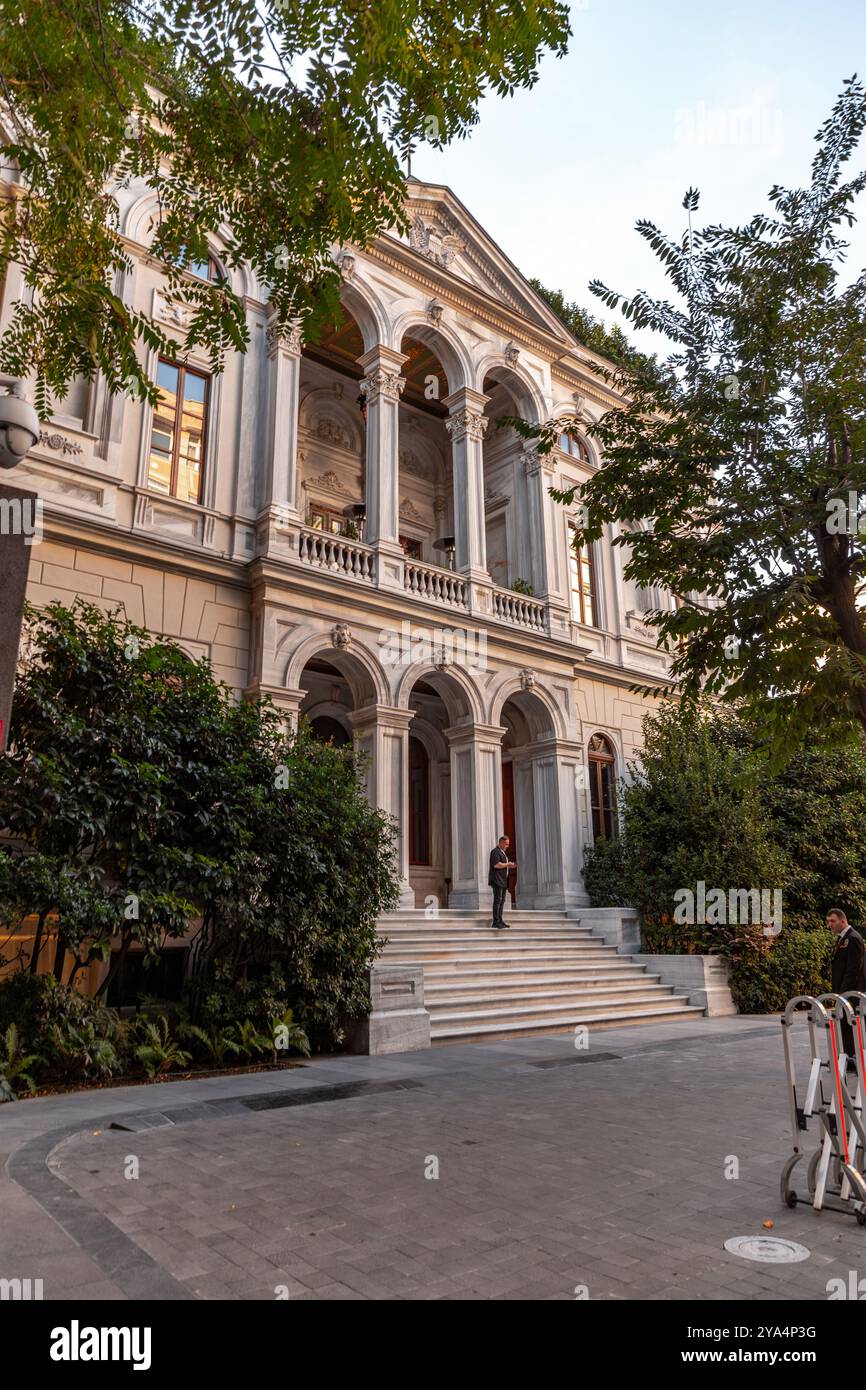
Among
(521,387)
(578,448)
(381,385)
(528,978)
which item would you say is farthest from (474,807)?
(578,448)

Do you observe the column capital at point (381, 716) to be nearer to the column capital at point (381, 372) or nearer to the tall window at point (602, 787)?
the tall window at point (602, 787)

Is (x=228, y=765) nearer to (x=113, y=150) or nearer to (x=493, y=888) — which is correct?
(x=113, y=150)

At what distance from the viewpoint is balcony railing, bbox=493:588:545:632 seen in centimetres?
1891

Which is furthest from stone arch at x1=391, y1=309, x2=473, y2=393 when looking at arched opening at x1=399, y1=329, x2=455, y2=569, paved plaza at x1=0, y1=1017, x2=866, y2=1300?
paved plaza at x1=0, y1=1017, x2=866, y2=1300

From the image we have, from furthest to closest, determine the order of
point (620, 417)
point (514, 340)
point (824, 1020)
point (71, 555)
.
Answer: point (514, 340)
point (71, 555)
point (620, 417)
point (824, 1020)

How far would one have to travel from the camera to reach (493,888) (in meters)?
15.5

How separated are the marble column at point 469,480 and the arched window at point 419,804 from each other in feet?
14.9

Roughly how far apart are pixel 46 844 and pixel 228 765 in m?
2.05

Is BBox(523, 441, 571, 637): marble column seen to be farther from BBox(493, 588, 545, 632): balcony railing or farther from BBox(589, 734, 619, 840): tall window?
BBox(589, 734, 619, 840): tall window

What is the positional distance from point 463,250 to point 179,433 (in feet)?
32.2

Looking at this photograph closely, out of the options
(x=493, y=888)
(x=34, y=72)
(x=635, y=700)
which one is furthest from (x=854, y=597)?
(x=635, y=700)

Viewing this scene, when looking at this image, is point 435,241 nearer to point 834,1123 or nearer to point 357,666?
point 357,666

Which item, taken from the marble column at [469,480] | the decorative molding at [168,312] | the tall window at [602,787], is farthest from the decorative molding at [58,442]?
the tall window at [602,787]
